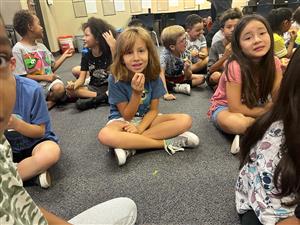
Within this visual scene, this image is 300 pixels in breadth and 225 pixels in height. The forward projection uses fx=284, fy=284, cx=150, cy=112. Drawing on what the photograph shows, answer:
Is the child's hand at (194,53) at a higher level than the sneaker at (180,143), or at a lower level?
higher

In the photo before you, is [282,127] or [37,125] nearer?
[282,127]

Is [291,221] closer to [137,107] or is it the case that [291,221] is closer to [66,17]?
[137,107]

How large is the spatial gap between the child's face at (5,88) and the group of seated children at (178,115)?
0.76ft

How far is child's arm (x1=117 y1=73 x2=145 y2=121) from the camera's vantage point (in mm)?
1339

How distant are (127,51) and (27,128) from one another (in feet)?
1.94

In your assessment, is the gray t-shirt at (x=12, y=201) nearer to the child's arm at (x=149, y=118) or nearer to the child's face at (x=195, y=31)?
the child's arm at (x=149, y=118)

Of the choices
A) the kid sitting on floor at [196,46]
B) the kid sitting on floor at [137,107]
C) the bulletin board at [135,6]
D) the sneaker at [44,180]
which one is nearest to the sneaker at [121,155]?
the kid sitting on floor at [137,107]

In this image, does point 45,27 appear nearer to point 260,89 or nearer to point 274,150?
point 260,89

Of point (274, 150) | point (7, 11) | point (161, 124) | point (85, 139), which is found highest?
point (7, 11)

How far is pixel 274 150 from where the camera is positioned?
70 cm

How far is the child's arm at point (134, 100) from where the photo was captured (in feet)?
4.39

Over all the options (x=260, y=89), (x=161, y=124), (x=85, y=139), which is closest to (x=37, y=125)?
(x=85, y=139)

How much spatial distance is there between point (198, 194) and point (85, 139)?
0.82 meters

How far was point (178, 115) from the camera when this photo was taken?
58.6 inches
